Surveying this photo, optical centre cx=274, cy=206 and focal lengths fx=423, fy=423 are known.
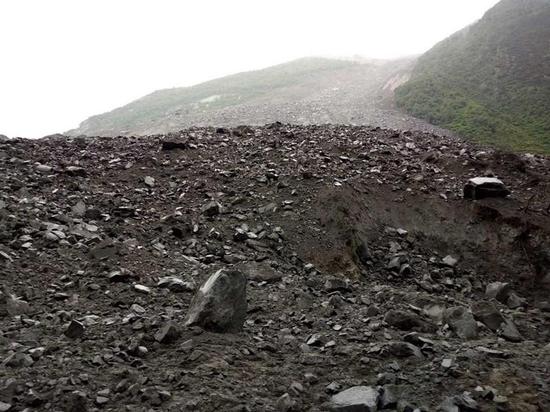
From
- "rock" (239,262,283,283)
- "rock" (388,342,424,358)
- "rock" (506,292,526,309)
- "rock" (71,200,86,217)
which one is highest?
"rock" (71,200,86,217)

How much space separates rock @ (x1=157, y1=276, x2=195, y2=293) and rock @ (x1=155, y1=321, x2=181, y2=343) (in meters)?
1.23

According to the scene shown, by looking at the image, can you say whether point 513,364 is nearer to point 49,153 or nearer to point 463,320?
point 463,320

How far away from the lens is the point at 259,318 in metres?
5.88

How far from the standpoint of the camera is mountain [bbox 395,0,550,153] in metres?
25.9

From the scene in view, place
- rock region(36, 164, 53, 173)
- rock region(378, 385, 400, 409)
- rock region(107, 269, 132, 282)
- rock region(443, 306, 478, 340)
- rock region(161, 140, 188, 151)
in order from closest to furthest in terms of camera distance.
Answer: rock region(378, 385, 400, 409), rock region(443, 306, 478, 340), rock region(107, 269, 132, 282), rock region(36, 164, 53, 173), rock region(161, 140, 188, 151)

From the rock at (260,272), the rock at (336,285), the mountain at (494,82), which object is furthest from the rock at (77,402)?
the mountain at (494,82)

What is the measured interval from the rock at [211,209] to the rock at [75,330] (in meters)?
4.00

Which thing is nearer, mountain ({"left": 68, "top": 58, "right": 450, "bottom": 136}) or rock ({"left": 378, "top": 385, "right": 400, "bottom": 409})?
rock ({"left": 378, "top": 385, "right": 400, "bottom": 409})

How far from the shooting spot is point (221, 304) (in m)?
5.36

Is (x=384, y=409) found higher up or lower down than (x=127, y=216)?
lower down

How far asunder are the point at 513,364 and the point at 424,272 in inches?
→ 138

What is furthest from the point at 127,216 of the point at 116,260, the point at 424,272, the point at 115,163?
the point at 424,272

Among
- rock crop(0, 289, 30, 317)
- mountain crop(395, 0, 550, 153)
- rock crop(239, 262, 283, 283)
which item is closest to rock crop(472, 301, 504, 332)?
rock crop(239, 262, 283, 283)

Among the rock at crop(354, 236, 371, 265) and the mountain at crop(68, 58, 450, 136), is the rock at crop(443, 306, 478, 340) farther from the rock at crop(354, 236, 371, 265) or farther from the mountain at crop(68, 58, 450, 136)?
the mountain at crop(68, 58, 450, 136)
